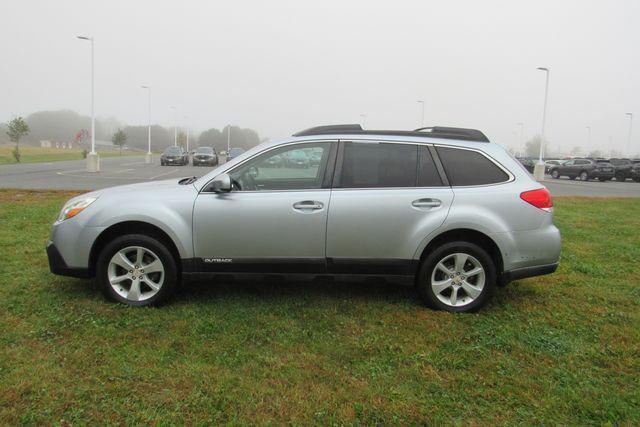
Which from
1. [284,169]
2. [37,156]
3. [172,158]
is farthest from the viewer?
[37,156]

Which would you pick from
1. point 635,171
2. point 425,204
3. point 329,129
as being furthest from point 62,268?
point 635,171

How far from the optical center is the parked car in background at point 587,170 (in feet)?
104

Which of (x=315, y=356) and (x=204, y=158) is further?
(x=204, y=158)

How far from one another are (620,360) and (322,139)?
115 inches

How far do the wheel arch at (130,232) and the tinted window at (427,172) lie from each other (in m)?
2.27

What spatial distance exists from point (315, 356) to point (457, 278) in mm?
1582

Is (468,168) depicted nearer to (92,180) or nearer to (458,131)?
(458,131)

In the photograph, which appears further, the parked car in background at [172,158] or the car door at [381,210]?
the parked car in background at [172,158]

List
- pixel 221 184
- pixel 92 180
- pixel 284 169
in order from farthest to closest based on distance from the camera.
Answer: pixel 92 180 < pixel 284 169 < pixel 221 184

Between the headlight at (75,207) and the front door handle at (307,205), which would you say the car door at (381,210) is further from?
the headlight at (75,207)

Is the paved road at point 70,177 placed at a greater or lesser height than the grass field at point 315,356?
greater

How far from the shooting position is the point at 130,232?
13.6ft

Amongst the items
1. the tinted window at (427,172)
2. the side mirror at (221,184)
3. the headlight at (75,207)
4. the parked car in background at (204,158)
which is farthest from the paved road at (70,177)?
the tinted window at (427,172)

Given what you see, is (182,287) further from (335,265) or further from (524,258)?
(524,258)
